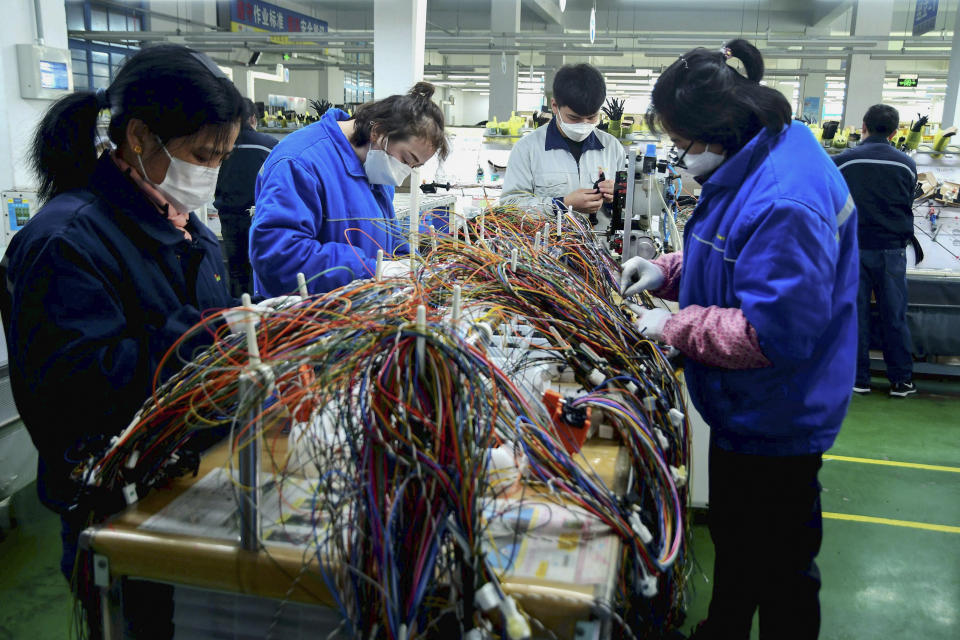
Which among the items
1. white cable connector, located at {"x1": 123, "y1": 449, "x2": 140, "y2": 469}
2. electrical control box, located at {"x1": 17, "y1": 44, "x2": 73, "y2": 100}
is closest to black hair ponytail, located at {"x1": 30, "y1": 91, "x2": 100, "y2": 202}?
white cable connector, located at {"x1": 123, "y1": 449, "x2": 140, "y2": 469}

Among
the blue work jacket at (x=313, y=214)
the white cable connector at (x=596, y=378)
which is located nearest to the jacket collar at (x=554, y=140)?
the blue work jacket at (x=313, y=214)

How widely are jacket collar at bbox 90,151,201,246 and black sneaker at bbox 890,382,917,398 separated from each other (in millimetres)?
4104

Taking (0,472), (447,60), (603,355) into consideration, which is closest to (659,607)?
(603,355)

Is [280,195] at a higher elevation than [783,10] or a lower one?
A: lower

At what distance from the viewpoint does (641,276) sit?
68.7 inches

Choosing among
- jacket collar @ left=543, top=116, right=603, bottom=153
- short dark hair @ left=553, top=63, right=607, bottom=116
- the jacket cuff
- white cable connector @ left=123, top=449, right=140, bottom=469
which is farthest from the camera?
Result: jacket collar @ left=543, top=116, right=603, bottom=153

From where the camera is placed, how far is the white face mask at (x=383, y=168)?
6.12ft

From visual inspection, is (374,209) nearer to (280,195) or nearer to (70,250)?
(280,195)

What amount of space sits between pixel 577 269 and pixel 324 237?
→ 731 millimetres

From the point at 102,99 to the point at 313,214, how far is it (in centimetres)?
68

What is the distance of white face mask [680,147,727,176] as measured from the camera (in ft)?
4.54

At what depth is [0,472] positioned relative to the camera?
2518 mm

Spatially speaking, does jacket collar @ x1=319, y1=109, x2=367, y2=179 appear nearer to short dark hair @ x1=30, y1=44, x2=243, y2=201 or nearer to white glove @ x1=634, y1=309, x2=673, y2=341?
short dark hair @ x1=30, y1=44, x2=243, y2=201

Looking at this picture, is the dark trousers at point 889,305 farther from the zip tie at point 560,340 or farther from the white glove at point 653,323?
the zip tie at point 560,340
